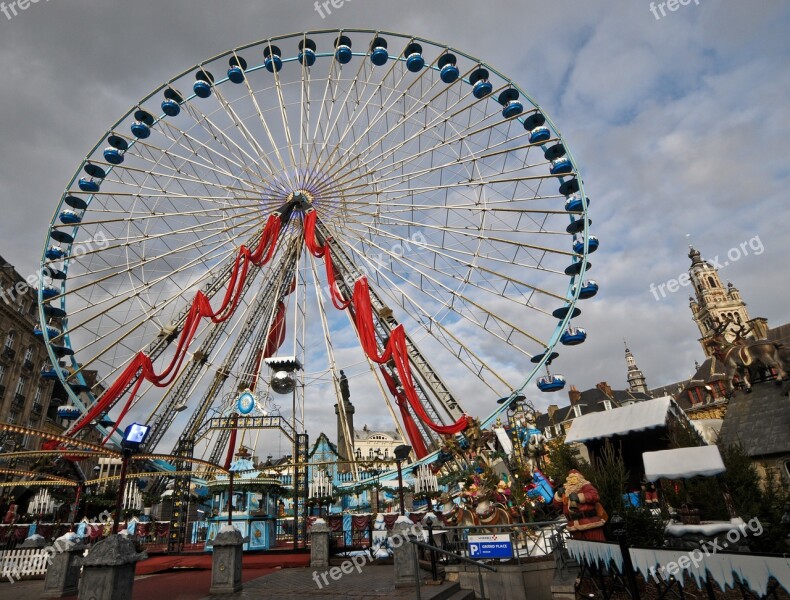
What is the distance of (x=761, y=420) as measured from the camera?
17.5m

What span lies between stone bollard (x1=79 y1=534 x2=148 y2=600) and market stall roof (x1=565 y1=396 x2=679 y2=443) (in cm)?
1608

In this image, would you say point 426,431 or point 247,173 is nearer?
point 426,431

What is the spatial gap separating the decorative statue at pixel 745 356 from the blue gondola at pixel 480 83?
14884 mm

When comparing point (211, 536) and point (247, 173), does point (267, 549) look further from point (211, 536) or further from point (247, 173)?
point (247, 173)

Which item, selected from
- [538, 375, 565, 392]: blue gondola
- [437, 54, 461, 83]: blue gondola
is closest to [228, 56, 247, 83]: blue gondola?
[437, 54, 461, 83]: blue gondola

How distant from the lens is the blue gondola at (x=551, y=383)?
2130cm

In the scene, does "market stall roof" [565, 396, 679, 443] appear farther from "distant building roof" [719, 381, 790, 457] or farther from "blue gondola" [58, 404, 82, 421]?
"blue gondola" [58, 404, 82, 421]

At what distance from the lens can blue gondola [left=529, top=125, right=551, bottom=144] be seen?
21.9m

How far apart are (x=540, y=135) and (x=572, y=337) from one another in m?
9.56

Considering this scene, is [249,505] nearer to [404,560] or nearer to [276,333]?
[404,560]

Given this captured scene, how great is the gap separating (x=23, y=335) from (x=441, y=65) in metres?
35.4

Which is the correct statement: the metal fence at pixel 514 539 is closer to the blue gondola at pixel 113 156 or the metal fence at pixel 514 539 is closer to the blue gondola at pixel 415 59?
the blue gondola at pixel 415 59

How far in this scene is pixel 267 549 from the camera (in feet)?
54.2

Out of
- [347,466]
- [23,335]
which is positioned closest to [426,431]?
[347,466]
